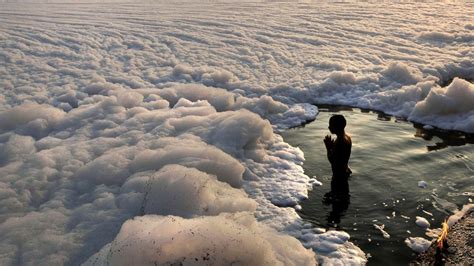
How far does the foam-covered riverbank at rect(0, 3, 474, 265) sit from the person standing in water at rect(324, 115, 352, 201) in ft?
1.44

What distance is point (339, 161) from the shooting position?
5.65 metres

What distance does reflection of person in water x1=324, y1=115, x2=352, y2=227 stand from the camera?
5437 millimetres

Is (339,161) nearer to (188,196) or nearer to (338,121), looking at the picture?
(338,121)

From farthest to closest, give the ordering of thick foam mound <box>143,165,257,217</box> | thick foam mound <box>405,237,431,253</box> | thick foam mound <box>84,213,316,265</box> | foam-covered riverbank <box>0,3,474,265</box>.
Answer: thick foam mound <box>143,165,257,217</box>, foam-covered riverbank <box>0,3,474,265</box>, thick foam mound <box>405,237,431,253</box>, thick foam mound <box>84,213,316,265</box>

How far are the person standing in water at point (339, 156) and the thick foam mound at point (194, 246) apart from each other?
1.46 metres

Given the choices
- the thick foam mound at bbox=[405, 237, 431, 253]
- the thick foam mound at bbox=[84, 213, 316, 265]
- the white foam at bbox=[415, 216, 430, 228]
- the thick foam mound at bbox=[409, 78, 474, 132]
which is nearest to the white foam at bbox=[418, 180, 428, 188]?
the white foam at bbox=[415, 216, 430, 228]

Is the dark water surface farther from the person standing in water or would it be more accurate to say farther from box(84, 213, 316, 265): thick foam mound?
box(84, 213, 316, 265): thick foam mound

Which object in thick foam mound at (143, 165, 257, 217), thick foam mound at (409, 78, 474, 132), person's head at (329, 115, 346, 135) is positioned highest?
person's head at (329, 115, 346, 135)

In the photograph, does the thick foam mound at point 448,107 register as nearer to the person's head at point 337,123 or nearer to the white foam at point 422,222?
the person's head at point 337,123

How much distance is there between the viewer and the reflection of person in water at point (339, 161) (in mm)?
5437

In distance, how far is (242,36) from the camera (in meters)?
14.0

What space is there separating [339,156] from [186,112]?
3.17 metres

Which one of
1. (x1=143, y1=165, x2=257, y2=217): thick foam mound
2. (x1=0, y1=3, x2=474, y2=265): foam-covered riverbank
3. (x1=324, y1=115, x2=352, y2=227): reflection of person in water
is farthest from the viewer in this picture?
(x1=324, y1=115, x2=352, y2=227): reflection of person in water

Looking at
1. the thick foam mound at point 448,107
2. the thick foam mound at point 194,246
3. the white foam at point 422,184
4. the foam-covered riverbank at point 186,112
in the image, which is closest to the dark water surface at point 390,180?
the white foam at point 422,184
